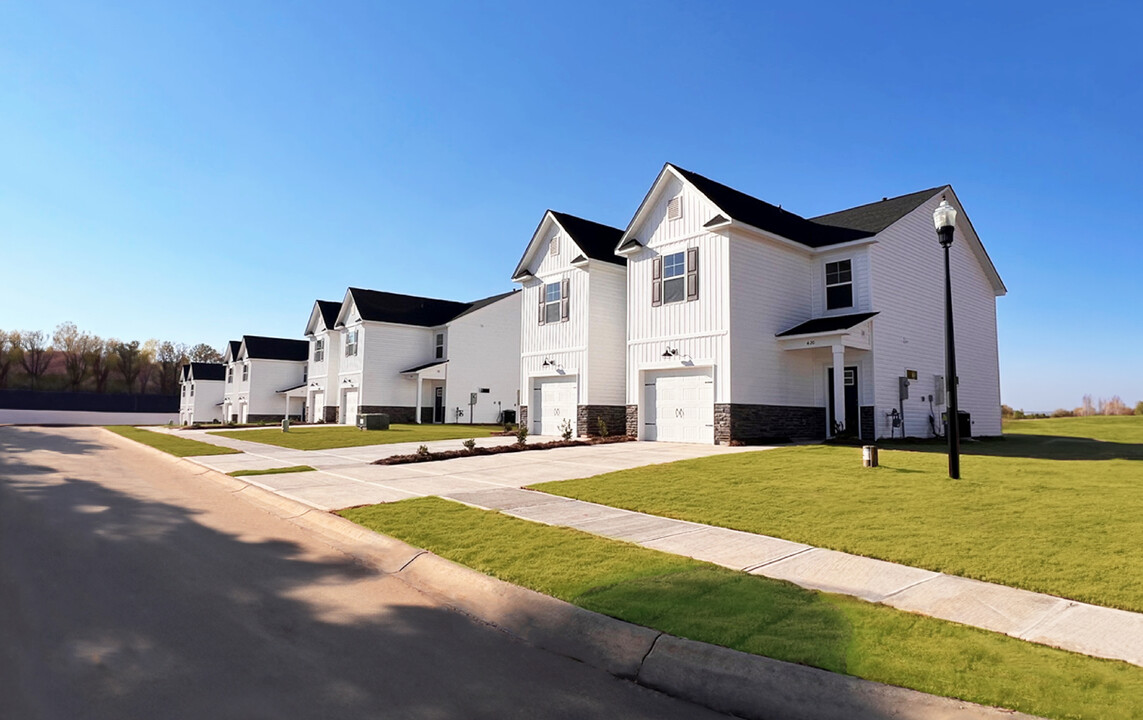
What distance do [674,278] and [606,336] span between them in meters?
4.45

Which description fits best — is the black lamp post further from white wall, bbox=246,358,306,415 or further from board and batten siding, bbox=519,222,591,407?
white wall, bbox=246,358,306,415

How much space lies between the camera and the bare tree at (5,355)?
75562 mm

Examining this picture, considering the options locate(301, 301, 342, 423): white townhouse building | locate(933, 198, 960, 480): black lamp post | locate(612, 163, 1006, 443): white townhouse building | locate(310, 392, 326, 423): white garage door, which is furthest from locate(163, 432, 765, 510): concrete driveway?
locate(310, 392, 326, 423): white garage door

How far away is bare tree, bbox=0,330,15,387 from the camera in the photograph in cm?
7556

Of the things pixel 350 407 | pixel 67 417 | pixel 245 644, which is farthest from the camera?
pixel 67 417

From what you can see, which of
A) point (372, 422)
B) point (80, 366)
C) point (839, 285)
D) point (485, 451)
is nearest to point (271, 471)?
point (485, 451)

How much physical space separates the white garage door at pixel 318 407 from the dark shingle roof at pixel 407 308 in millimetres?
8429

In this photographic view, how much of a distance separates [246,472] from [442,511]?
7.01 m

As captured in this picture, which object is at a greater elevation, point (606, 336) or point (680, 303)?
point (680, 303)

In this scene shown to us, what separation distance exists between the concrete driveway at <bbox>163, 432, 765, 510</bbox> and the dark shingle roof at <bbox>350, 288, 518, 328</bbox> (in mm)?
19838

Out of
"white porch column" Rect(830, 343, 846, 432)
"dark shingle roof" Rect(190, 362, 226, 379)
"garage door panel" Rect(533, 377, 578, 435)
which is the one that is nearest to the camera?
"white porch column" Rect(830, 343, 846, 432)

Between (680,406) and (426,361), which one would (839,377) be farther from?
(426,361)

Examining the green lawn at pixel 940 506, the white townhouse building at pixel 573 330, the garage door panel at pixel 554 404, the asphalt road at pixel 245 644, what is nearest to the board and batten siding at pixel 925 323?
the green lawn at pixel 940 506

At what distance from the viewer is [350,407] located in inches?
1618
